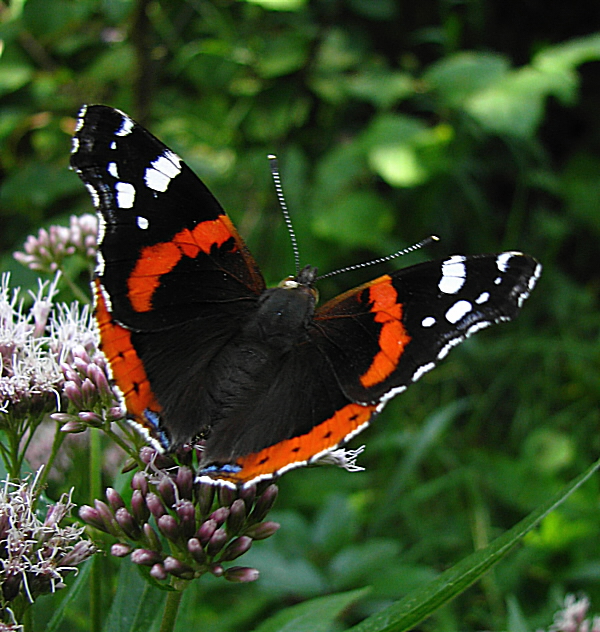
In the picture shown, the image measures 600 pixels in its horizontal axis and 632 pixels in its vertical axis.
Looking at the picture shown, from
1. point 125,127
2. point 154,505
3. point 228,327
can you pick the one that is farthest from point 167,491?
point 125,127

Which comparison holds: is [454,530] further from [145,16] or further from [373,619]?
[145,16]

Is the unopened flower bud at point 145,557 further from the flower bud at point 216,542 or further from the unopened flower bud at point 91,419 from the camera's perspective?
the unopened flower bud at point 91,419

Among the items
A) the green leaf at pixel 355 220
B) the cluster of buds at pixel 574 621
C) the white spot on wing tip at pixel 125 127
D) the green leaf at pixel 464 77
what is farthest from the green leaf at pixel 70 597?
the green leaf at pixel 464 77

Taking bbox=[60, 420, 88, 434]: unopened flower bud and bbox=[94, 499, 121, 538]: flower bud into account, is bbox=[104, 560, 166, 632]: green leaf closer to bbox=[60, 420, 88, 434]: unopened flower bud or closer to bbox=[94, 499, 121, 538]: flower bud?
bbox=[94, 499, 121, 538]: flower bud

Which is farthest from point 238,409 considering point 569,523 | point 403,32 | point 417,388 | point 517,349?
point 403,32

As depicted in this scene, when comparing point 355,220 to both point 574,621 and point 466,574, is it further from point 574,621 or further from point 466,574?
point 466,574

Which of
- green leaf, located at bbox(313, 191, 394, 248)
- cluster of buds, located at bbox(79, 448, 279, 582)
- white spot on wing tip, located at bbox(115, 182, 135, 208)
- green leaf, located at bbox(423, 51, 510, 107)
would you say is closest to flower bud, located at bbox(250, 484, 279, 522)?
cluster of buds, located at bbox(79, 448, 279, 582)

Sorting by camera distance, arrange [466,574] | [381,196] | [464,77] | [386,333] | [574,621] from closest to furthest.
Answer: [466,574]
[386,333]
[574,621]
[464,77]
[381,196]
